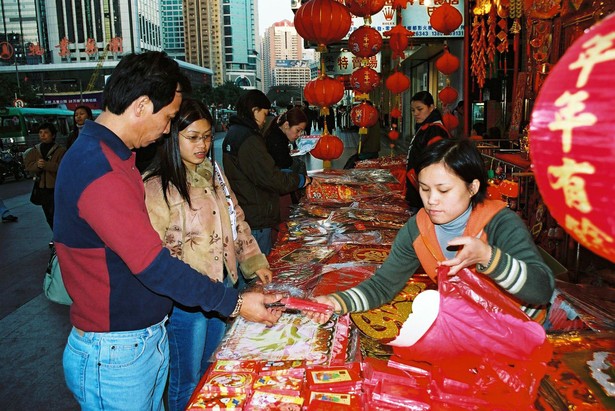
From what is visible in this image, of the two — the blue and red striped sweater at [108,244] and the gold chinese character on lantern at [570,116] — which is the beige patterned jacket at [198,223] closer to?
the blue and red striped sweater at [108,244]

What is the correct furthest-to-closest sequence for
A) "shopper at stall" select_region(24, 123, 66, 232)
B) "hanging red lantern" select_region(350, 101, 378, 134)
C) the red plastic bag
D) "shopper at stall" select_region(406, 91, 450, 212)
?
"hanging red lantern" select_region(350, 101, 378, 134) < "shopper at stall" select_region(24, 123, 66, 232) < "shopper at stall" select_region(406, 91, 450, 212) < the red plastic bag

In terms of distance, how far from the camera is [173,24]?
117938 millimetres

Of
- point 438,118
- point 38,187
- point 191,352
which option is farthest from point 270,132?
point 38,187

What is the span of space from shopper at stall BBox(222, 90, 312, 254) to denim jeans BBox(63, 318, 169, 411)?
1.82m

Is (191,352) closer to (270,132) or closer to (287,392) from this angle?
(287,392)

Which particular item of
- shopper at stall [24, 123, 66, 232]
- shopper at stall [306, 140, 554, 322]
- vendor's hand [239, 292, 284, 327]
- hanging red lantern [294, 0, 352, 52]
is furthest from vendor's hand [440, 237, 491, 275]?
shopper at stall [24, 123, 66, 232]

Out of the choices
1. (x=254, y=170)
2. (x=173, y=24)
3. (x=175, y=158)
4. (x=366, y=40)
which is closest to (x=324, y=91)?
(x=366, y=40)

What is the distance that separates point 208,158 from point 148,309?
88 cm

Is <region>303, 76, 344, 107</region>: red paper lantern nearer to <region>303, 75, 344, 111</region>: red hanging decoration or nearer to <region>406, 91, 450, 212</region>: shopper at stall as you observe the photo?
<region>303, 75, 344, 111</region>: red hanging decoration

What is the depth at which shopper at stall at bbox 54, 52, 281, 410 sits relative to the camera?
1.33m

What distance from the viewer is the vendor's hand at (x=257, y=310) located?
172cm

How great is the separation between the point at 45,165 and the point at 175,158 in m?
4.31

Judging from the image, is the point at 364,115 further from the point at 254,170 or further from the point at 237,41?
the point at 237,41

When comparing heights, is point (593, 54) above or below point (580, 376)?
above
